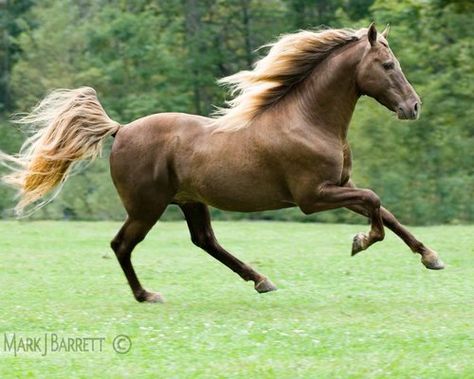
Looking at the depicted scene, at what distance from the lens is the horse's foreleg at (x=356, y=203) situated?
29.3 feet

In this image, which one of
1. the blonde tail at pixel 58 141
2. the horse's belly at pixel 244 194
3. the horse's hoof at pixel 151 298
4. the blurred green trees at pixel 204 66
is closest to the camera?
the horse's belly at pixel 244 194

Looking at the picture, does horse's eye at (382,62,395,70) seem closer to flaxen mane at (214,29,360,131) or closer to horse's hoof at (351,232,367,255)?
flaxen mane at (214,29,360,131)

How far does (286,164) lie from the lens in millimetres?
9188

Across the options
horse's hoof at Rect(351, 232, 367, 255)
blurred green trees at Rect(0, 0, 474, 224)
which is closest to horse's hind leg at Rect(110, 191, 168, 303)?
horse's hoof at Rect(351, 232, 367, 255)

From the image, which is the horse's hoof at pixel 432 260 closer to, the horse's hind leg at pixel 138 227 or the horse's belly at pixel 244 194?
the horse's belly at pixel 244 194

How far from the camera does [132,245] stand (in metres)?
9.84

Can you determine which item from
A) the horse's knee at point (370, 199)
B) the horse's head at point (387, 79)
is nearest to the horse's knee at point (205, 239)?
the horse's knee at point (370, 199)

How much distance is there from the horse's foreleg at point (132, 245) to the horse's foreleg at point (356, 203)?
1640 mm

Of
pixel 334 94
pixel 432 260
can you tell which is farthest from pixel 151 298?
pixel 432 260

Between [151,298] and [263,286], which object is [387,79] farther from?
[151,298]

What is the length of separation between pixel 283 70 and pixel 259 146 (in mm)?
791

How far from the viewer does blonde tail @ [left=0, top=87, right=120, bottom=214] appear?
33.2 feet

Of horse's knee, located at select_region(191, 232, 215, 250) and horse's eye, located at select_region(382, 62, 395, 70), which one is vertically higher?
horse's eye, located at select_region(382, 62, 395, 70)

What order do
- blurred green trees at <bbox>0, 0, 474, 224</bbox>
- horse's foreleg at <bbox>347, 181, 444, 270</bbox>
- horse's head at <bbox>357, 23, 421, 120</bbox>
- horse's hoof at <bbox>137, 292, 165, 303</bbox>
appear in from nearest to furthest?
1. horse's foreleg at <bbox>347, 181, 444, 270</bbox>
2. horse's head at <bbox>357, 23, 421, 120</bbox>
3. horse's hoof at <bbox>137, 292, 165, 303</bbox>
4. blurred green trees at <bbox>0, 0, 474, 224</bbox>
